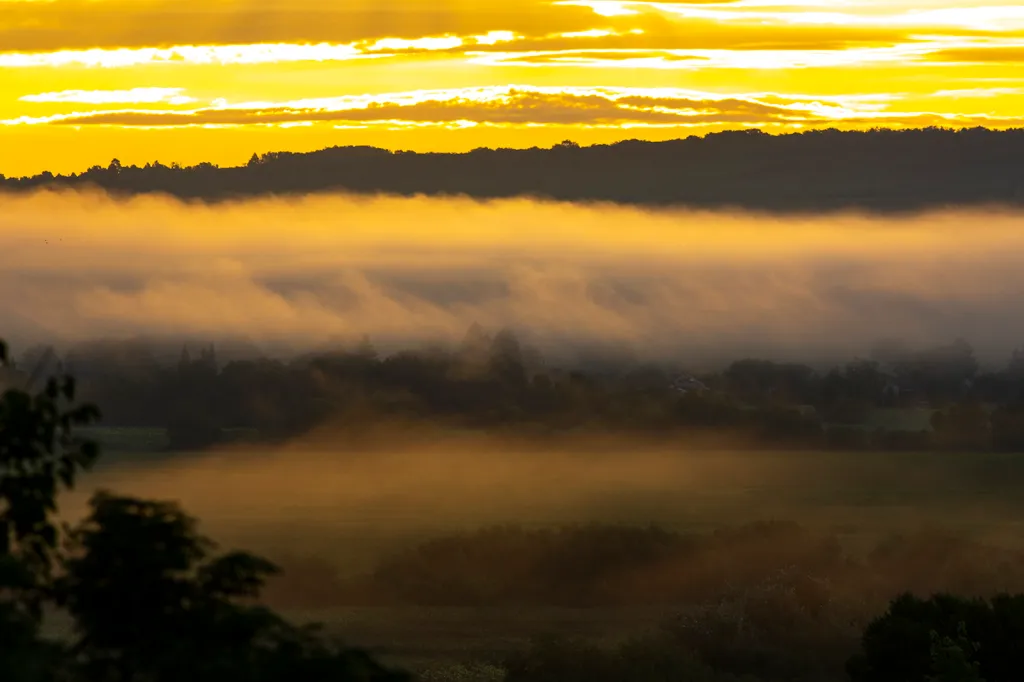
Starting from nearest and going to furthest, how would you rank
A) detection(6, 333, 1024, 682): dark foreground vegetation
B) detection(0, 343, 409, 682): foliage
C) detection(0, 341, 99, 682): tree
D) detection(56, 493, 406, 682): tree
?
detection(6, 333, 1024, 682): dark foreground vegetation, detection(0, 343, 409, 682): foliage, detection(56, 493, 406, 682): tree, detection(0, 341, 99, 682): tree

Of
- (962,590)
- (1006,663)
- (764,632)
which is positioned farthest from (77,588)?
(962,590)

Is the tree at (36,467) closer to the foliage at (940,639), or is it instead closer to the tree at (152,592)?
the tree at (152,592)

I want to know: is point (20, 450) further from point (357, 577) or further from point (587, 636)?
point (357, 577)

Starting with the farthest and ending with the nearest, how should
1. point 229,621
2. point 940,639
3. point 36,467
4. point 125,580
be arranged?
1. point 940,639
2. point 36,467
3. point 125,580
4. point 229,621

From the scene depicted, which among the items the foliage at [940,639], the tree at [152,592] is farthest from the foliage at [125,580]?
the foliage at [940,639]

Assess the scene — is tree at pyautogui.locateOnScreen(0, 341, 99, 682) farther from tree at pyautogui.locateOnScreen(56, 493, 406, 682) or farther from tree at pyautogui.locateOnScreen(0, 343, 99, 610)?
tree at pyautogui.locateOnScreen(56, 493, 406, 682)

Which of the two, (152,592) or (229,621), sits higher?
(152,592)

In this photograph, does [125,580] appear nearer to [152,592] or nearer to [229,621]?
[152,592]

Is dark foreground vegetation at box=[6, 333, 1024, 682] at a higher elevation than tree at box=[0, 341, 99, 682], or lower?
lower

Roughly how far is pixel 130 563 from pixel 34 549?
0.97 metres

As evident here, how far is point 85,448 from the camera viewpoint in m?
17.4

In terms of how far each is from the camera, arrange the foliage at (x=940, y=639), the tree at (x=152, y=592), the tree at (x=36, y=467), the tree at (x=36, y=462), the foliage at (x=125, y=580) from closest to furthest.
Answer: the foliage at (x=125, y=580) → the tree at (x=152, y=592) → the tree at (x=36, y=467) → the tree at (x=36, y=462) → the foliage at (x=940, y=639)

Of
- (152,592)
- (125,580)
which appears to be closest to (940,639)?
(152,592)

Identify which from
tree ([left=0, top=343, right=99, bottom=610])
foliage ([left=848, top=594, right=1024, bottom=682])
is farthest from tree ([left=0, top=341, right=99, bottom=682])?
foliage ([left=848, top=594, right=1024, bottom=682])
